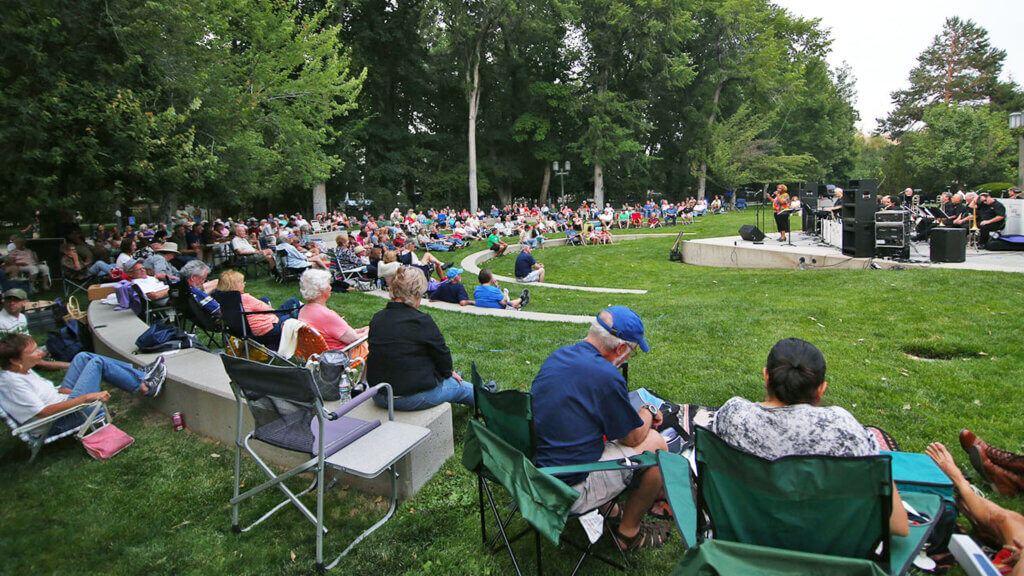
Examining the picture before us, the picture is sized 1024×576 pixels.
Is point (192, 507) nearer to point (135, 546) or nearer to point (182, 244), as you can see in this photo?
point (135, 546)

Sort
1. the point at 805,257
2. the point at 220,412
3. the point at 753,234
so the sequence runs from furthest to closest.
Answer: the point at 753,234, the point at 805,257, the point at 220,412

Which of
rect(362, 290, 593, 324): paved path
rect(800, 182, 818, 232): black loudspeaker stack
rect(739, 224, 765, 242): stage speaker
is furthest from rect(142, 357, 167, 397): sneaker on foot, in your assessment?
rect(800, 182, 818, 232): black loudspeaker stack

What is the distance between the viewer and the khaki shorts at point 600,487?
7.78 feet

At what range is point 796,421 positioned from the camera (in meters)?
2.04

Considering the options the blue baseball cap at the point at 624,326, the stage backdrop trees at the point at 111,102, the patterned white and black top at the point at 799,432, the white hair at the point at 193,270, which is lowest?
the patterned white and black top at the point at 799,432

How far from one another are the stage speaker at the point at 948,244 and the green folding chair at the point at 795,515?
1041cm

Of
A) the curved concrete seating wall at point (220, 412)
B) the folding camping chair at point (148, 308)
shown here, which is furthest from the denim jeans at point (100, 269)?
the curved concrete seating wall at point (220, 412)

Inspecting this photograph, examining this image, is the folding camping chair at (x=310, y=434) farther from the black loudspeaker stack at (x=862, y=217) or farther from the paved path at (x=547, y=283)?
the black loudspeaker stack at (x=862, y=217)

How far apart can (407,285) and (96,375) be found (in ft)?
9.68

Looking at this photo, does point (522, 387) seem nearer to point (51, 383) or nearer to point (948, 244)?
point (51, 383)

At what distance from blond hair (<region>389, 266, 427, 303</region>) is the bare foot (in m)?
3.15

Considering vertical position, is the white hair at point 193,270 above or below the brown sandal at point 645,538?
above

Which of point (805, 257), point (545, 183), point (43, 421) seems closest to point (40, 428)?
point (43, 421)

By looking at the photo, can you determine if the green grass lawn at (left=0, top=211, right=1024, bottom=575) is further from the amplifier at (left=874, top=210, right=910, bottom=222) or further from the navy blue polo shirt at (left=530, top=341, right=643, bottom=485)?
the amplifier at (left=874, top=210, right=910, bottom=222)
